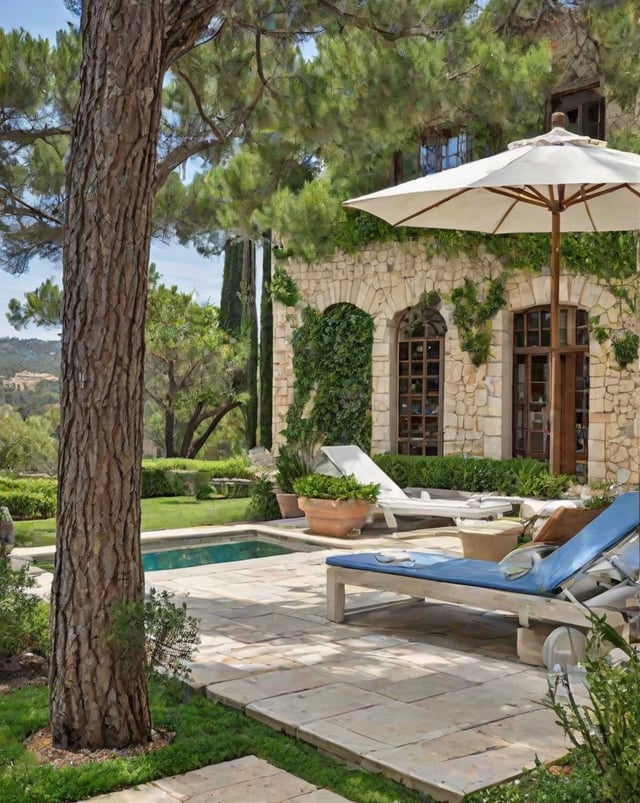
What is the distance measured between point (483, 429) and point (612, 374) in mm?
1926

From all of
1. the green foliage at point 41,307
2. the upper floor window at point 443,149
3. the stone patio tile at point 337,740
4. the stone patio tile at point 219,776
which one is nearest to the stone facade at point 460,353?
the upper floor window at point 443,149

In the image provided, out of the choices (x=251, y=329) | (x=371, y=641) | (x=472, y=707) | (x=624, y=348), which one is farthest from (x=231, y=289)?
(x=472, y=707)

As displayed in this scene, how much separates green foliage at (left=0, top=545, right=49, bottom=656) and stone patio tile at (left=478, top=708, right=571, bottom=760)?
2.47m

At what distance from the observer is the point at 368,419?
538 inches

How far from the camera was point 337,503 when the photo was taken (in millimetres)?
9438

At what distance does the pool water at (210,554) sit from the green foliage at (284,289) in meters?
5.86

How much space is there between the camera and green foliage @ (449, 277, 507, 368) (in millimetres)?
12188

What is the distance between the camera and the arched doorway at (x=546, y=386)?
38.8ft

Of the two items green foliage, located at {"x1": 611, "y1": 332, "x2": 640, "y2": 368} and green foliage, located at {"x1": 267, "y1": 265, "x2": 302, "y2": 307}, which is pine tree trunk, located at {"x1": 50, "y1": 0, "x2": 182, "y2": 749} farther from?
green foliage, located at {"x1": 267, "y1": 265, "x2": 302, "y2": 307}

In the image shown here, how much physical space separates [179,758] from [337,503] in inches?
242

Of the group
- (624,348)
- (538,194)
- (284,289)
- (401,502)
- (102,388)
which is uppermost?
(284,289)

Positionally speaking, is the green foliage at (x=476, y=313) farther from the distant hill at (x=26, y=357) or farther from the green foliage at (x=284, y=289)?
the distant hill at (x=26, y=357)

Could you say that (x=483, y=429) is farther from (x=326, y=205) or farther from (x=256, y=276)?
(x=256, y=276)

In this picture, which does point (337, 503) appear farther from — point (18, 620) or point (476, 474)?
point (18, 620)
